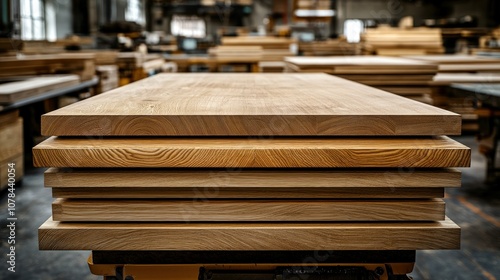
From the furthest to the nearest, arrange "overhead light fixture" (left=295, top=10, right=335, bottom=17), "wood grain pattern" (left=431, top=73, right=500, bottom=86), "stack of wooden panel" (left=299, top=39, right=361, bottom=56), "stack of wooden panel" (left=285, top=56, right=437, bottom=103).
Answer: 1. "overhead light fixture" (left=295, top=10, right=335, bottom=17)
2. "stack of wooden panel" (left=299, top=39, right=361, bottom=56)
3. "wood grain pattern" (left=431, top=73, right=500, bottom=86)
4. "stack of wooden panel" (left=285, top=56, right=437, bottom=103)

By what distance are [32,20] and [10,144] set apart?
12.8 metres

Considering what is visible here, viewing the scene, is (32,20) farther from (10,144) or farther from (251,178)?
(251,178)

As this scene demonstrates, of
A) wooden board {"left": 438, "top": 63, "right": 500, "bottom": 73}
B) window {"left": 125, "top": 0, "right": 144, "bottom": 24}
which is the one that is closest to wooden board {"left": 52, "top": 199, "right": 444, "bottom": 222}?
wooden board {"left": 438, "top": 63, "right": 500, "bottom": 73}

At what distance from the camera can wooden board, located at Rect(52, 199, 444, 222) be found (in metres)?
1.41

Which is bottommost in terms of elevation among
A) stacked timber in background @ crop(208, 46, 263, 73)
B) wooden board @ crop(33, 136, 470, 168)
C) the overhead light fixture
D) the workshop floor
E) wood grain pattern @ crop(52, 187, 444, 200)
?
the workshop floor

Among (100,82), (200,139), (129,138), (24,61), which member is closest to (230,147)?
(200,139)

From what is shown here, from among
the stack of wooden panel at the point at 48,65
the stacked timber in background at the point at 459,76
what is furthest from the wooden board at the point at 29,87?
the stacked timber in background at the point at 459,76

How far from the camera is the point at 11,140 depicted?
175 inches

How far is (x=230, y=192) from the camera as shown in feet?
4.68

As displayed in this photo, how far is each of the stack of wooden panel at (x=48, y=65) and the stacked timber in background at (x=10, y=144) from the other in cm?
87

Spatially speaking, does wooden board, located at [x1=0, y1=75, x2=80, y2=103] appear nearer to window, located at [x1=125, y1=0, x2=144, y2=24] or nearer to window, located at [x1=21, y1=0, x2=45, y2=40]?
window, located at [x1=21, y1=0, x2=45, y2=40]

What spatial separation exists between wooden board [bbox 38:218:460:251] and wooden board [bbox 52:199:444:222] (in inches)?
1.0

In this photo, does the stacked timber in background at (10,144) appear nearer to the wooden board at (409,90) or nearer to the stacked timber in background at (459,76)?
the wooden board at (409,90)

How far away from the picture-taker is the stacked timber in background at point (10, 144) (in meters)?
4.28
